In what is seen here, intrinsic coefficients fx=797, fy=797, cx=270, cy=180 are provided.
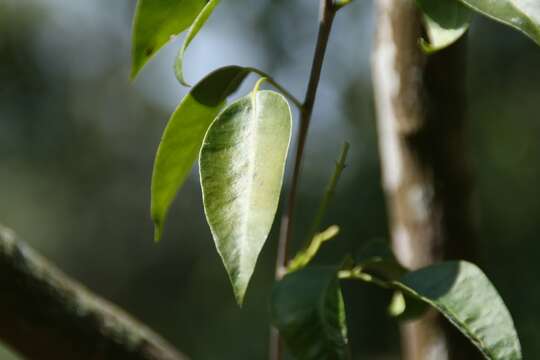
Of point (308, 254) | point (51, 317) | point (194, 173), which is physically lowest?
point (194, 173)

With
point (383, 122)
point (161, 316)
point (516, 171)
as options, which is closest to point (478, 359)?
point (383, 122)

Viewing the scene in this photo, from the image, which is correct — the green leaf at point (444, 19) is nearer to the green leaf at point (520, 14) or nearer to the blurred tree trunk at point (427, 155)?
the green leaf at point (520, 14)

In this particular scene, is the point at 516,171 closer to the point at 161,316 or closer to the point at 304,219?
the point at 304,219

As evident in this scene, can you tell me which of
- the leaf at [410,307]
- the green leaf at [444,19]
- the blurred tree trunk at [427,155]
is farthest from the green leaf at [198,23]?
the blurred tree trunk at [427,155]

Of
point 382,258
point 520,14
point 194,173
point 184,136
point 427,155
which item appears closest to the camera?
point 520,14

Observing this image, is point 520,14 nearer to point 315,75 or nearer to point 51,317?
point 315,75

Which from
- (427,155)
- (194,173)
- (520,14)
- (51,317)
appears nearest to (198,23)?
(520,14)

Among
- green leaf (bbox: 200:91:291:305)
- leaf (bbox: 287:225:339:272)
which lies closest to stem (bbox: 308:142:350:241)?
leaf (bbox: 287:225:339:272)
